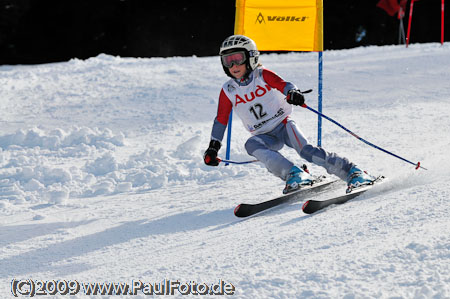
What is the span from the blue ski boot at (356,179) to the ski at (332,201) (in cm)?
3

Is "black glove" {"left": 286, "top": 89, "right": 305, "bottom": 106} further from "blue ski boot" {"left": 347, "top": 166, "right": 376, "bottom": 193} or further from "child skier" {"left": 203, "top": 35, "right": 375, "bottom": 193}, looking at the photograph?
"blue ski boot" {"left": 347, "top": 166, "right": 376, "bottom": 193}

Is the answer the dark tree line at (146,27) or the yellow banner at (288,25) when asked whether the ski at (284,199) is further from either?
the dark tree line at (146,27)

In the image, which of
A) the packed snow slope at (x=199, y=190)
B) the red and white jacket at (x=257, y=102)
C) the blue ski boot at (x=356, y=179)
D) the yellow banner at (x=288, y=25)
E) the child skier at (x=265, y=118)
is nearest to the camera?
the packed snow slope at (x=199, y=190)

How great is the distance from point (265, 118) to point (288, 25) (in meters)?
1.64

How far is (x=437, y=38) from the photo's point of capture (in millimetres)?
20797

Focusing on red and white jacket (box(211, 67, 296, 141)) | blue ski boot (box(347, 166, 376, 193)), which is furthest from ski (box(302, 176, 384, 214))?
red and white jacket (box(211, 67, 296, 141))

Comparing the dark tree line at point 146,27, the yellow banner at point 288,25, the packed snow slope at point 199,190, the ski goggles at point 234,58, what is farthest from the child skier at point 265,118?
the dark tree line at point 146,27

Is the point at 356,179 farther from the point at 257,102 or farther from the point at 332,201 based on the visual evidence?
the point at 257,102

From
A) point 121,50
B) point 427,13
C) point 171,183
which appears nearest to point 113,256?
point 171,183

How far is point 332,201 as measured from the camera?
13.5ft

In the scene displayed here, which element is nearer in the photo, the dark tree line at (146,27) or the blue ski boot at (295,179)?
the blue ski boot at (295,179)

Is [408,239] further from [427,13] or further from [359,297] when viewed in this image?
[427,13]

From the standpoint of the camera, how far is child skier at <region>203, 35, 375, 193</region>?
4.47 meters

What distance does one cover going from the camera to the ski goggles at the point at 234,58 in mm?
4609
